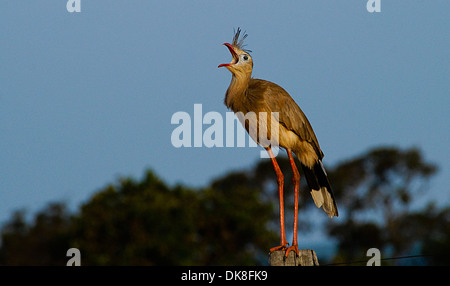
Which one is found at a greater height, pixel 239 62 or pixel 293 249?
pixel 239 62

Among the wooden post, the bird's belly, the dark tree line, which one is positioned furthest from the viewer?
the dark tree line

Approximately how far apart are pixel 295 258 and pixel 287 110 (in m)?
2.09

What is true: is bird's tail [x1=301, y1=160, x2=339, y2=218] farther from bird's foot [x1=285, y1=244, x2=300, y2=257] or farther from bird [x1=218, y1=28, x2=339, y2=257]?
bird's foot [x1=285, y1=244, x2=300, y2=257]

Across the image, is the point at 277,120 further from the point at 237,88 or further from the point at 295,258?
the point at 295,258

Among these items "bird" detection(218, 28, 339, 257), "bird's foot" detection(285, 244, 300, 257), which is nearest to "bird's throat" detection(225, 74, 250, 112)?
"bird" detection(218, 28, 339, 257)

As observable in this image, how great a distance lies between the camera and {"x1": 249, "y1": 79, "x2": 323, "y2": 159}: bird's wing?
6.77m

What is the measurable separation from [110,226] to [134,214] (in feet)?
3.61

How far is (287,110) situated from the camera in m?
6.81

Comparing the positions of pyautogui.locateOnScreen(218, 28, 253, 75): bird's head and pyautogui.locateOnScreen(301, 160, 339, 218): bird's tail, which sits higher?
pyautogui.locateOnScreen(218, 28, 253, 75): bird's head

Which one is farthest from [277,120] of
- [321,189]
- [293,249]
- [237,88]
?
[293,249]

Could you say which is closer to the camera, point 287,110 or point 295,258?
point 295,258

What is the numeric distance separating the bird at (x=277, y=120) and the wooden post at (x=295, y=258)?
1.45m
